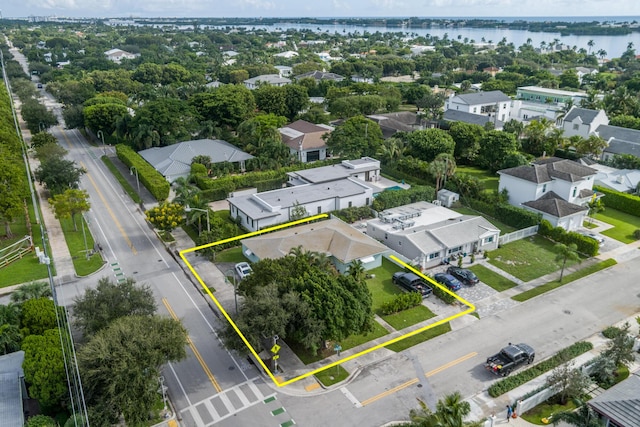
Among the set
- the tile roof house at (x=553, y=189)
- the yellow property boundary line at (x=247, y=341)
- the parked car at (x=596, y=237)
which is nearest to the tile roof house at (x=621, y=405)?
the yellow property boundary line at (x=247, y=341)

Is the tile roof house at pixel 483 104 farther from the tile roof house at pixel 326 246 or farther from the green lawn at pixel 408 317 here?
the green lawn at pixel 408 317

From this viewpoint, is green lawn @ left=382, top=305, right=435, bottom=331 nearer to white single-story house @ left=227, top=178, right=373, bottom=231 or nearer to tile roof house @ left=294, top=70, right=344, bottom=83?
white single-story house @ left=227, top=178, right=373, bottom=231

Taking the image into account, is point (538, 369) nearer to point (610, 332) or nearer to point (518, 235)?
point (610, 332)

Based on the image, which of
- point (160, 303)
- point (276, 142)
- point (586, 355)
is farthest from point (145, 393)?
point (276, 142)

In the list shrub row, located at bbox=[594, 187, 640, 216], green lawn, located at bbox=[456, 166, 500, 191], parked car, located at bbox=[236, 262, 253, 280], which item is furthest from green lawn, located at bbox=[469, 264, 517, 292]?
shrub row, located at bbox=[594, 187, 640, 216]

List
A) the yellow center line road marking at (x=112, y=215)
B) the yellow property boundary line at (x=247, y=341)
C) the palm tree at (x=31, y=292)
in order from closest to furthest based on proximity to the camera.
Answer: the yellow property boundary line at (x=247, y=341) → the palm tree at (x=31, y=292) → the yellow center line road marking at (x=112, y=215)

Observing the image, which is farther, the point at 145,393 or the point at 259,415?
the point at 259,415

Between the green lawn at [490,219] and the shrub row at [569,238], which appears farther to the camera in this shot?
the green lawn at [490,219]

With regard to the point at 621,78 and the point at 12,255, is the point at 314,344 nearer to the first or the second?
the point at 12,255
